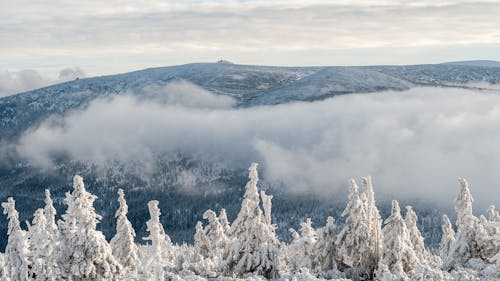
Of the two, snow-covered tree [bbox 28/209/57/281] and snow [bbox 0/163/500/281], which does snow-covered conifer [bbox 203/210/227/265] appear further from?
snow-covered tree [bbox 28/209/57/281]

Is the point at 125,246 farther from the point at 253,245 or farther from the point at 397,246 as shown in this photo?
the point at 397,246

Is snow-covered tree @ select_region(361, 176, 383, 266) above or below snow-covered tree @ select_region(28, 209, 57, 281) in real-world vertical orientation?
below

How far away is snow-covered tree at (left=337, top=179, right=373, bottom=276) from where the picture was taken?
40.2 m

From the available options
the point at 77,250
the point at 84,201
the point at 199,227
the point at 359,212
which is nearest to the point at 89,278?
the point at 77,250

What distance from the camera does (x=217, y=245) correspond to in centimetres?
6244

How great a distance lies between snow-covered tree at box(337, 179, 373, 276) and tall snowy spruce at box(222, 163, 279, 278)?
5.76 m

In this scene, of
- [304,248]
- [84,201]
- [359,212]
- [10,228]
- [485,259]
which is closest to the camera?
[84,201]

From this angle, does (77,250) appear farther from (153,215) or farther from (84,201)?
(153,215)

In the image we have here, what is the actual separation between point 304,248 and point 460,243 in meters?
25.0

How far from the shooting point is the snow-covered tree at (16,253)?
26.6 metres

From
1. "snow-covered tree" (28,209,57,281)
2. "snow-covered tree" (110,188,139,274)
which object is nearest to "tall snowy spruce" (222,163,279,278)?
"snow-covered tree" (110,188,139,274)

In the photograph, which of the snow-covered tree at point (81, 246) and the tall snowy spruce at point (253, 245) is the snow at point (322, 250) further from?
the snow-covered tree at point (81, 246)

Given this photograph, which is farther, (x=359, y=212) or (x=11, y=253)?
(x=359, y=212)

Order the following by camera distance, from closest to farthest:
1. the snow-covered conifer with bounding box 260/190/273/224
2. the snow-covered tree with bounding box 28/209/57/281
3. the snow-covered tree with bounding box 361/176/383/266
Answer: the snow-covered tree with bounding box 28/209/57/281 < the snow-covered tree with bounding box 361/176/383/266 < the snow-covered conifer with bounding box 260/190/273/224
